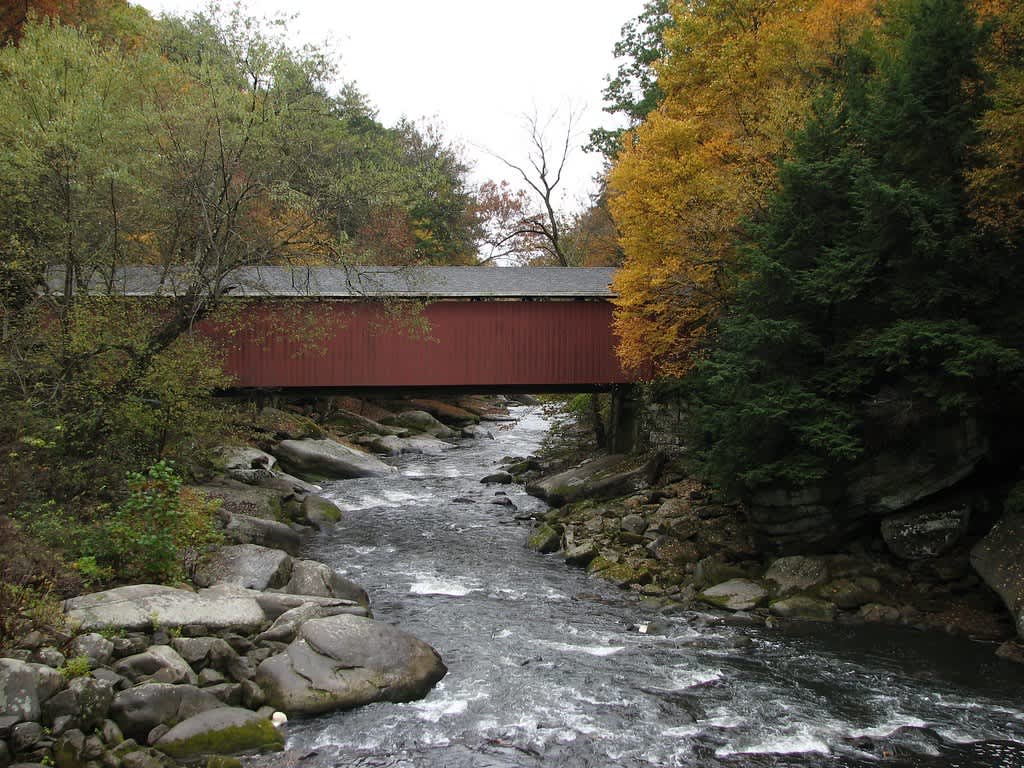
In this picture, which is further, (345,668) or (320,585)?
(320,585)

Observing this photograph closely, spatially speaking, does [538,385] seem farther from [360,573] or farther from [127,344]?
[127,344]

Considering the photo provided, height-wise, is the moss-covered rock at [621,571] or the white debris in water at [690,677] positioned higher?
the moss-covered rock at [621,571]

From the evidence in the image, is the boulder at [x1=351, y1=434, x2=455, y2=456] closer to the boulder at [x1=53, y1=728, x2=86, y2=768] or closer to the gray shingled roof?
the gray shingled roof

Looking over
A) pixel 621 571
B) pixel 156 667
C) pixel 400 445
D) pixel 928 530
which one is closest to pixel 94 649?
pixel 156 667

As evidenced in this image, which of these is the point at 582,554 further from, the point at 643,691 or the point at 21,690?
the point at 21,690

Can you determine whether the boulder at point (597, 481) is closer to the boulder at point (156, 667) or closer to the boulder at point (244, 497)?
the boulder at point (244, 497)

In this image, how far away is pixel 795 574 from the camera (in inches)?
406

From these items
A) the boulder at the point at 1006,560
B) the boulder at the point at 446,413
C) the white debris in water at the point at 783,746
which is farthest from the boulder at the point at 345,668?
the boulder at the point at 446,413

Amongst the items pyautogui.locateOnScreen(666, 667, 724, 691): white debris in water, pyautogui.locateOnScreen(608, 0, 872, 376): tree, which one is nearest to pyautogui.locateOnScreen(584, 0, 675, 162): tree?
pyautogui.locateOnScreen(608, 0, 872, 376): tree

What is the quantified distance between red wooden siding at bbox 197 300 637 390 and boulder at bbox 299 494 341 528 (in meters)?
2.96

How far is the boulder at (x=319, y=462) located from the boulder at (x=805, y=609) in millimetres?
12044

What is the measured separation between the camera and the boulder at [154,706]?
240 inches

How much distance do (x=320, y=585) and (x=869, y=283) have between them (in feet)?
26.8

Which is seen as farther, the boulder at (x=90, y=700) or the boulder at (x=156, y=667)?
the boulder at (x=156, y=667)
